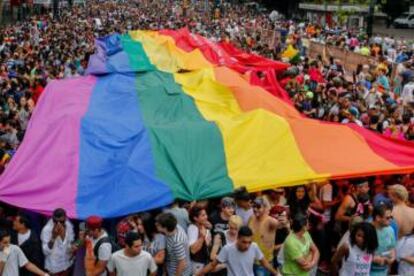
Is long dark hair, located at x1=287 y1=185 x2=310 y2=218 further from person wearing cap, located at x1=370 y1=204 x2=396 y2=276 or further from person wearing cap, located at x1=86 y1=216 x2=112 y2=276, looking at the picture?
person wearing cap, located at x1=86 y1=216 x2=112 y2=276

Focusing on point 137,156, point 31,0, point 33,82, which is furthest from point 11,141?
point 31,0

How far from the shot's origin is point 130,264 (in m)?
5.22

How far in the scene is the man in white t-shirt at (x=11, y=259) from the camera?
5.38 metres

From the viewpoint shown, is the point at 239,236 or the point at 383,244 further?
the point at 383,244

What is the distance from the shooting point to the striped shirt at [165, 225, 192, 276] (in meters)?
5.60

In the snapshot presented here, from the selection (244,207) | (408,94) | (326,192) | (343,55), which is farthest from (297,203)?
(343,55)

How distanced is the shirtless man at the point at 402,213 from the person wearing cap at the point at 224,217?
5.07 ft

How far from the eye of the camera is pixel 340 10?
122 feet

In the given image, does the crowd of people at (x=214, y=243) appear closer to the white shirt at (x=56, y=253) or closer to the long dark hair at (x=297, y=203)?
the white shirt at (x=56, y=253)

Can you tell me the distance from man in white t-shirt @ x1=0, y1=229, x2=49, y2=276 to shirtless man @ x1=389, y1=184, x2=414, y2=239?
3.25 m

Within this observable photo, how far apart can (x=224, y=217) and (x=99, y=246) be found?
1.26 metres

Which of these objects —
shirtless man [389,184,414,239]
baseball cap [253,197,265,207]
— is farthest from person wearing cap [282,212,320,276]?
shirtless man [389,184,414,239]

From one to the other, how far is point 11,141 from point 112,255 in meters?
4.81

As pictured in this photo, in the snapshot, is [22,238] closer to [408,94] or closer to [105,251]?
[105,251]
